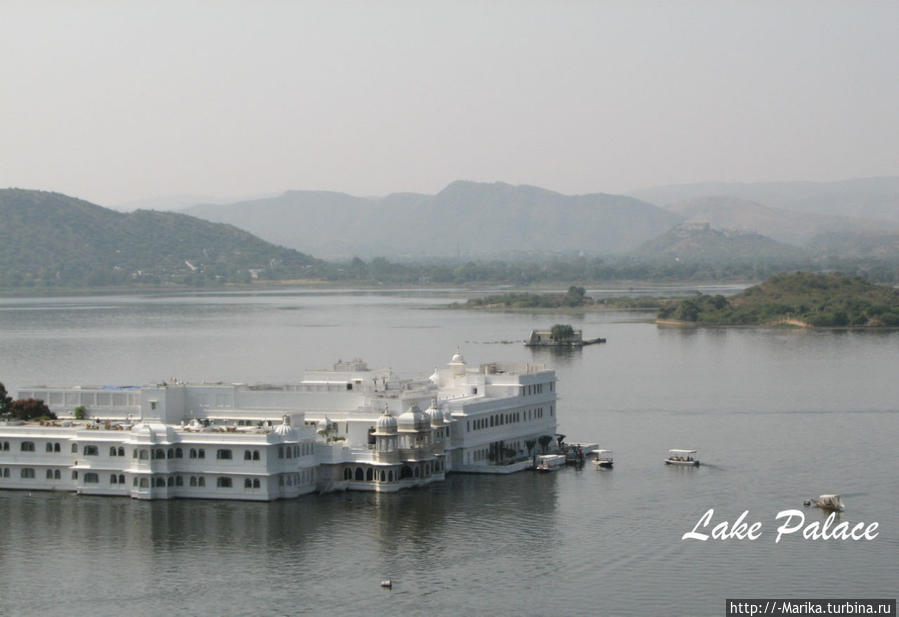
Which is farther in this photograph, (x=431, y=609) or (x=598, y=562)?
(x=598, y=562)

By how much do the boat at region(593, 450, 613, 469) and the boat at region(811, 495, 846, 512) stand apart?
19.4ft

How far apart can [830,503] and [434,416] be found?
811 cm

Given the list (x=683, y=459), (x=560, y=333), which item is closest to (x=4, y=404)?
(x=683, y=459)

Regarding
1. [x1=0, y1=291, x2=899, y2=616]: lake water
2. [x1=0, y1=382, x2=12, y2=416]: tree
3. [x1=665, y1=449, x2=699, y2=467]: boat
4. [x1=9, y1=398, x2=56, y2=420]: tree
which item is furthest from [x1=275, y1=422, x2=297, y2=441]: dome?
[x1=665, y1=449, x2=699, y2=467]: boat

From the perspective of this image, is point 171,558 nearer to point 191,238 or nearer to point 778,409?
point 778,409

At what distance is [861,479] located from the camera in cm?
3278

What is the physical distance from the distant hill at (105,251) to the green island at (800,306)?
83.3 m

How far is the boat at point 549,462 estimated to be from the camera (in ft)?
111

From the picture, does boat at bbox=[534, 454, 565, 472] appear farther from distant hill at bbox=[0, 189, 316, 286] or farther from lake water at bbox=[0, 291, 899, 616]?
distant hill at bbox=[0, 189, 316, 286]

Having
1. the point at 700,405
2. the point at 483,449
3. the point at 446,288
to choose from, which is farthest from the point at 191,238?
the point at 483,449

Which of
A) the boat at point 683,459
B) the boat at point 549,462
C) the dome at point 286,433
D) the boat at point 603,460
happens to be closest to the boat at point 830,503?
the boat at point 683,459

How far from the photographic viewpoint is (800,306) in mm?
Answer: 95375

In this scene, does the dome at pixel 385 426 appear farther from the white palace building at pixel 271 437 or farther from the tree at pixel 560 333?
the tree at pixel 560 333

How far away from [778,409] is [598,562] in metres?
22.4
